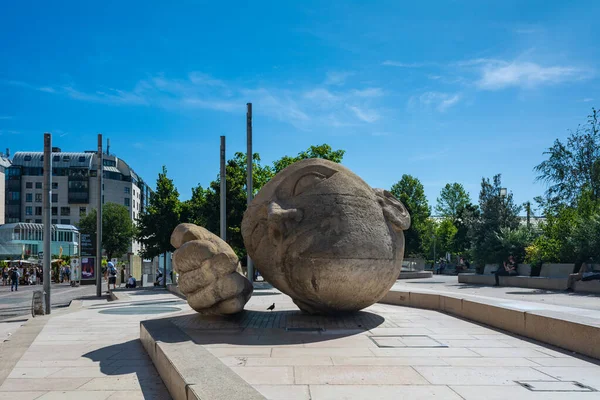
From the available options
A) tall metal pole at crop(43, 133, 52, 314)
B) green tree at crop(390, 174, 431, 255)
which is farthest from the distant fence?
tall metal pole at crop(43, 133, 52, 314)

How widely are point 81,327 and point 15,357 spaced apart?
3.46 meters

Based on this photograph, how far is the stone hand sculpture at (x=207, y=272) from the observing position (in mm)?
8719

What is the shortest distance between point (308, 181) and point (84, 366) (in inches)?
184

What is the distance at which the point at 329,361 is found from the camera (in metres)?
6.56

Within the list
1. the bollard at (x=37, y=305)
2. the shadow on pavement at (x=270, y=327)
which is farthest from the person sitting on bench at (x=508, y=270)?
the bollard at (x=37, y=305)

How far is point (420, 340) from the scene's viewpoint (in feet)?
26.2

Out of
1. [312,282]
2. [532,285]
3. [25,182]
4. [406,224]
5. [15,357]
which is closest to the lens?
[15,357]

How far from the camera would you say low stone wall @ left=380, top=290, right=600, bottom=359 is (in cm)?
706

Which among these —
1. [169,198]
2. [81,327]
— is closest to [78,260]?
[169,198]

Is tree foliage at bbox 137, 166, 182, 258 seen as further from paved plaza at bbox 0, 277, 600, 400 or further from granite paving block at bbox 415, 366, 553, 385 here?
granite paving block at bbox 415, 366, 553, 385

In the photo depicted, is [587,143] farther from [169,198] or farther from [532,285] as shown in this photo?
[169,198]

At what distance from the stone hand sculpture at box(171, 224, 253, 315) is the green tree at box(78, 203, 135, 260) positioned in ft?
201

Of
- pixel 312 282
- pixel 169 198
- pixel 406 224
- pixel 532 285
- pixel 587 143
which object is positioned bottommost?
pixel 532 285

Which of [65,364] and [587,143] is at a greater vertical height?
[587,143]
